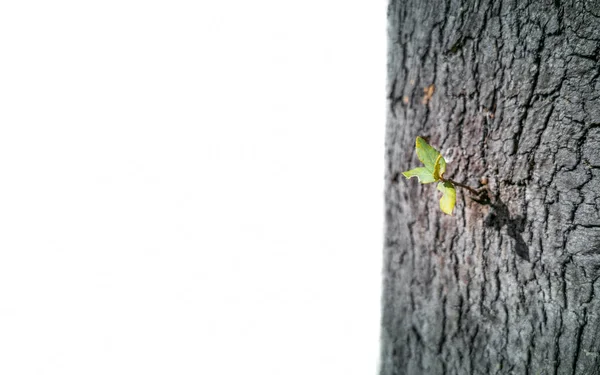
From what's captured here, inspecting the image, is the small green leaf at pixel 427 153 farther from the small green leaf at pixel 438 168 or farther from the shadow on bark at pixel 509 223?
the shadow on bark at pixel 509 223

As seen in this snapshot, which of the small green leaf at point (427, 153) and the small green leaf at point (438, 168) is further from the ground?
the small green leaf at point (427, 153)

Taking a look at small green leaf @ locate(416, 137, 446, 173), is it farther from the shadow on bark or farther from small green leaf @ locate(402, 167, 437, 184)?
the shadow on bark

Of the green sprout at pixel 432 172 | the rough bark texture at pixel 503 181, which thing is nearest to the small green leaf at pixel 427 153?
the green sprout at pixel 432 172

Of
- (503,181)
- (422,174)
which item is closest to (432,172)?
(422,174)

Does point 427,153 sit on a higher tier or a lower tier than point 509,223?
higher

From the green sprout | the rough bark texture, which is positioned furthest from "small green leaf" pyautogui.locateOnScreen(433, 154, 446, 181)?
the rough bark texture

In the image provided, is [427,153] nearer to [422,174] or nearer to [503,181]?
[422,174]
